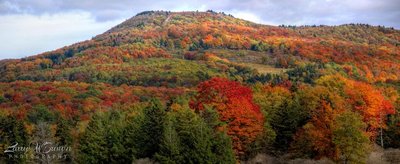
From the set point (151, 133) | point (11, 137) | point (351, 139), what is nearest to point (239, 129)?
point (151, 133)

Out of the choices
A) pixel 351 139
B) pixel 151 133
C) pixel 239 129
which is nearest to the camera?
pixel 351 139

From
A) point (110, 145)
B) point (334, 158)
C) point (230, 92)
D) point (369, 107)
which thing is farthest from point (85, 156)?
point (369, 107)

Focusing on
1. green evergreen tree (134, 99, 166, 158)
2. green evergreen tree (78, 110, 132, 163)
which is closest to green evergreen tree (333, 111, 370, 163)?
green evergreen tree (134, 99, 166, 158)

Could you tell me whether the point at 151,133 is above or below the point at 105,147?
above

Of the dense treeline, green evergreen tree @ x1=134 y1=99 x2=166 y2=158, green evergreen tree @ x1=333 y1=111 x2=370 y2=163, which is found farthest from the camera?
green evergreen tree @ x1=134 y1=99 x2=166 y2=158

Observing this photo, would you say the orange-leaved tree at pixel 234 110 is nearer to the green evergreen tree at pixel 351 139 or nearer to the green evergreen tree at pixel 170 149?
the green evergreen tree at pixel 170 149

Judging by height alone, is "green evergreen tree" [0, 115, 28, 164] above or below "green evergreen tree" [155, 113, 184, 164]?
below

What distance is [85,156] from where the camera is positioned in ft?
230

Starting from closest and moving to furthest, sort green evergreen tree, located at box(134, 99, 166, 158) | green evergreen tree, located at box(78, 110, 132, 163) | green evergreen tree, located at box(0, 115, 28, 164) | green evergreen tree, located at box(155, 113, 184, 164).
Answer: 1. green evergreen tree, located at box(155, 113, 184, 164)
2. green evergreen tree, located at box(134, 99, 166, 158)
3. green evergreen tree, located at box(78, 110, 132, 163)
4. green evergreen tree, located at box(0, 115, 28, 164)

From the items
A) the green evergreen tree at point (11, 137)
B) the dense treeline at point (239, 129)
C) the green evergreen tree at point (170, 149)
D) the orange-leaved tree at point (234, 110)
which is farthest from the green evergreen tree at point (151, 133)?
the green evergreen tree at point (11, 137)

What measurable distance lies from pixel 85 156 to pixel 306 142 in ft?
116

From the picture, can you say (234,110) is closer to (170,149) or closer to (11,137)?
(170,149)

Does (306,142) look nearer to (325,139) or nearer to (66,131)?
(325,139)

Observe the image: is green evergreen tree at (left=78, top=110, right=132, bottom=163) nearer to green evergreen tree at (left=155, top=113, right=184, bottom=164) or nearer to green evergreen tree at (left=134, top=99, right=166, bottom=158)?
green evergreen tree at (left=134, top=99, right=166, bottom=158)
